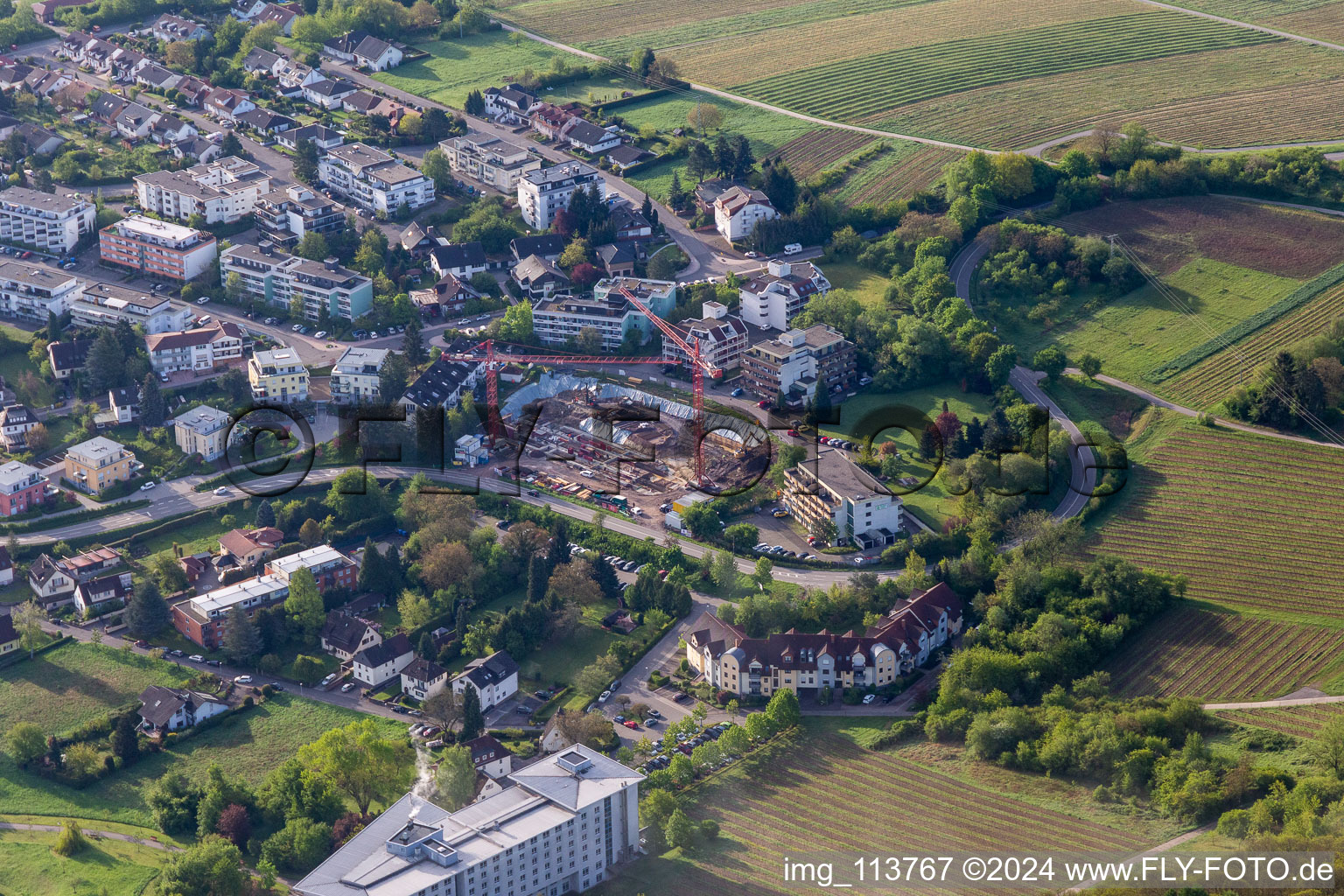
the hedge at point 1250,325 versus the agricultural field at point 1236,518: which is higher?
the hedge at point 1250,325

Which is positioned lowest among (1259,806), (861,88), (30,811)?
(30,811)

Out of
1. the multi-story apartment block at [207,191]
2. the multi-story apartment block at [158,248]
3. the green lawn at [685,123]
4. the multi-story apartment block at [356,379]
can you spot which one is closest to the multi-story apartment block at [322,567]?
the multi-story apartment block at [356,379]

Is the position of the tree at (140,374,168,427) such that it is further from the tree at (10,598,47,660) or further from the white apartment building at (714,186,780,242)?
the white apartment building at (714,186,780,242)

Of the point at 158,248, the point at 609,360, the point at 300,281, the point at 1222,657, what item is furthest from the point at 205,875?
the point at 158,248

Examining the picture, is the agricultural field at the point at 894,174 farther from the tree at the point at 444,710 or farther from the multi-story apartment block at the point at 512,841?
the multi-story apartment block at the point at 512,841

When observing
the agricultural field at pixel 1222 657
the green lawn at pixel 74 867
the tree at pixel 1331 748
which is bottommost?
the green lawn at pixel 74 867

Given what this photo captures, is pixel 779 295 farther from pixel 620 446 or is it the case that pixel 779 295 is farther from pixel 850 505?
pixel 850 505

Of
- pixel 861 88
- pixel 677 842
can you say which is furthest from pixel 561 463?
pixel 861 88

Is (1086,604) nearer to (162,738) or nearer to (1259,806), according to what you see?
(1259,806)
